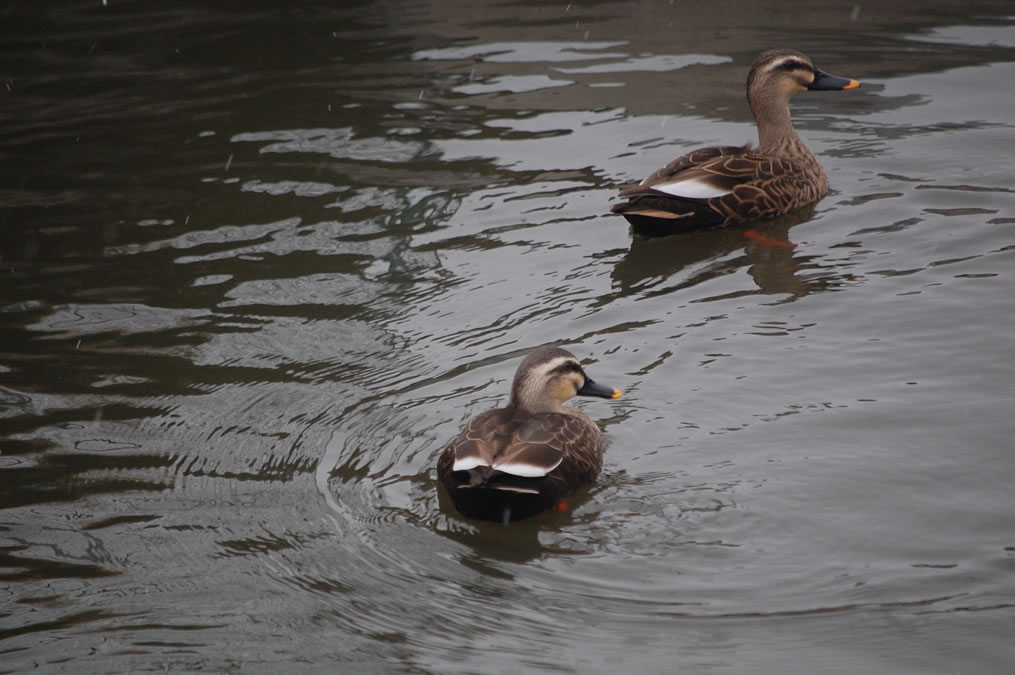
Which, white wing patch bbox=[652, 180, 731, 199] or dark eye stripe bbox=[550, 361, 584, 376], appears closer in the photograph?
dark eye stripe bbox=[550, 361, 584, 376]

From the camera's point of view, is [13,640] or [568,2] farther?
[568,2]

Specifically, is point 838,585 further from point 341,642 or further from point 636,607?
point 341,642

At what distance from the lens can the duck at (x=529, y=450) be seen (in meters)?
5.15

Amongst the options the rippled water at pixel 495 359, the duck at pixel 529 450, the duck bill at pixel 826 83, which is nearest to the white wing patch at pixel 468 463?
the duck at pixel 529 450

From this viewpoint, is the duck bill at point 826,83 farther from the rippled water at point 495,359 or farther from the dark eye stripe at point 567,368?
the dark eye stripe at point 567,368

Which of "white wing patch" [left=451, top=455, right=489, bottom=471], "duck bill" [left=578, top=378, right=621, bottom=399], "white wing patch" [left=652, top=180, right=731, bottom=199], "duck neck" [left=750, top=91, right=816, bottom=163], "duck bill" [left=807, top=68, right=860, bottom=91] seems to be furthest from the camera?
"duck bill" [left=807, top=68, right=860, bottom=91]

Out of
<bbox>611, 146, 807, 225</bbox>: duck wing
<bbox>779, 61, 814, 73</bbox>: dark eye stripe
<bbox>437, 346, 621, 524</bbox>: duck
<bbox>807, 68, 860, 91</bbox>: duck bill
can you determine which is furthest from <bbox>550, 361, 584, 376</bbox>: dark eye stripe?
<bbox>807, 68, 860, 91</bbox>: duck bill

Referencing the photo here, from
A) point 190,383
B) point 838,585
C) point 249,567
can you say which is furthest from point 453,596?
point 190,383

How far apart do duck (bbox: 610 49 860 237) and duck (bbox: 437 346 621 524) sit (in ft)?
9.20

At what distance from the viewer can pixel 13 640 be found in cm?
447

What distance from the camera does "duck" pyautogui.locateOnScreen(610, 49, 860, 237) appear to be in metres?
8.43

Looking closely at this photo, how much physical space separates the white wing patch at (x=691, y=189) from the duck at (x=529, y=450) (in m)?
2.84

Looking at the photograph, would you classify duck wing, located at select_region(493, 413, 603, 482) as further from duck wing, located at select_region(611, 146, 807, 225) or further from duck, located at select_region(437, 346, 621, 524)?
duck wing, located at select_region(611, 146, 807, 225)

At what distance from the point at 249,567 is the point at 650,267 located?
4.32 meters
